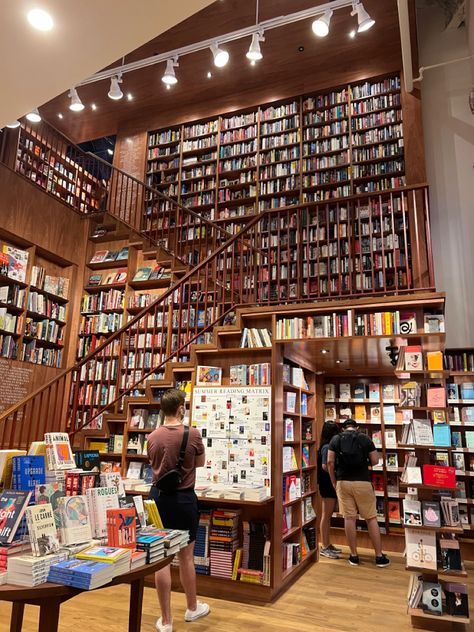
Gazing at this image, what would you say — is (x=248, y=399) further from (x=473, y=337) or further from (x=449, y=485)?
Result: (x=473, y=337)

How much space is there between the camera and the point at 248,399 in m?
4.22

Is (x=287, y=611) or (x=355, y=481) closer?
(x=287, y=611)

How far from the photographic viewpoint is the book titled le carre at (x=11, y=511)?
183 cm

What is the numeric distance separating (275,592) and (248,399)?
1.58m

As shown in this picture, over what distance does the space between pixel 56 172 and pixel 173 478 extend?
20.9ft

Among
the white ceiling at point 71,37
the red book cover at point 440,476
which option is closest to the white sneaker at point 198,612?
the red book cover at point 440,476

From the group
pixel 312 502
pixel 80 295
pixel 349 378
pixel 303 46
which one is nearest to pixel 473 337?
pixel 349 378

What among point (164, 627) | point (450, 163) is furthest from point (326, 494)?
point (450, 163)

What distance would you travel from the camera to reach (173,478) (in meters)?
3.03

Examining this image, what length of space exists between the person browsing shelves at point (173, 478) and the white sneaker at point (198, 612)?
0.63 ft

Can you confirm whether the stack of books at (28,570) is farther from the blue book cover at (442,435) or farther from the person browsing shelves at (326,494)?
the person browsing shelves at (326,494)

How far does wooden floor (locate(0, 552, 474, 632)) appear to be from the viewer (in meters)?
3.27

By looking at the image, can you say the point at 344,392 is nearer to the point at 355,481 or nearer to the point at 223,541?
the point at 355,481

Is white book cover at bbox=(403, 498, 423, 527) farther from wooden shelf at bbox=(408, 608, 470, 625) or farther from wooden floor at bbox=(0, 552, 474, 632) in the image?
wooden floor at bbox=(0, 552, 474, 632)
